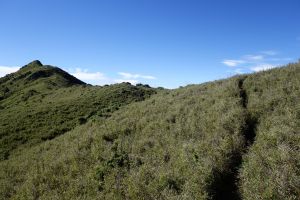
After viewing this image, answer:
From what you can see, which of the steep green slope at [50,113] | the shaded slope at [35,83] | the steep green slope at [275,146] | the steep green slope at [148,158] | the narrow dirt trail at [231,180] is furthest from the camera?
the shaded slope at [35,83]

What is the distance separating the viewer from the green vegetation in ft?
41.3

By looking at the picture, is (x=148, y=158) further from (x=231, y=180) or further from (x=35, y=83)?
(x=35, y=83)

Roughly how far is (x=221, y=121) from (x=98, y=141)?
8.66 meters

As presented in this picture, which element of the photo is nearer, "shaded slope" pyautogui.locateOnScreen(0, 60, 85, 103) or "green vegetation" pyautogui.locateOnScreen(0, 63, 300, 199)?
"green vegetation" pyautogui.locateOnScreen(0, 63, 300, 199)

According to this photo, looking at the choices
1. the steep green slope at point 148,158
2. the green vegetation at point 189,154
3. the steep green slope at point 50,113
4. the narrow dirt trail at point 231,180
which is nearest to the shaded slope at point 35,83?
the steep green slope at point 50,113

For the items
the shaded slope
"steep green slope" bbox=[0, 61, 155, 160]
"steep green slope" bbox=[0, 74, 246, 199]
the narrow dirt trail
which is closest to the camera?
the narrow dirt trail

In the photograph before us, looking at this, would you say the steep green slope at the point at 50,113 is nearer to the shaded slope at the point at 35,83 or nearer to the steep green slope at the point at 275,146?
the shaded slope at the point at 35,83

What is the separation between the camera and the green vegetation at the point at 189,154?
1259cm

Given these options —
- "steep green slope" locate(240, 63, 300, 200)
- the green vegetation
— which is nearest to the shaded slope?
the green vegetation

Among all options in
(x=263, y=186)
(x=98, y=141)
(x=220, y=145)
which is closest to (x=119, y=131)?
(x=98, y=141)

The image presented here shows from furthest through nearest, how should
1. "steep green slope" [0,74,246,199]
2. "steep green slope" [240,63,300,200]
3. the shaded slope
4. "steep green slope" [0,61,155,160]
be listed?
the shaded slope
"steep green slope" [0,61,155,160]
"steep green slope" [0,74,246,199]
"steep green slope" [240,63,300,200]

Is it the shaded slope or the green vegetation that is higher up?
the shaded slope

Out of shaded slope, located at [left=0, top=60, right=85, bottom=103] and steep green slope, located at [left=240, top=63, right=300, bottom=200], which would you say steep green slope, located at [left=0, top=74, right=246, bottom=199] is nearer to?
steep green slope, located at [left=240, top=63, right=300, bottom=200]

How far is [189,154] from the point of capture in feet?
50.6
